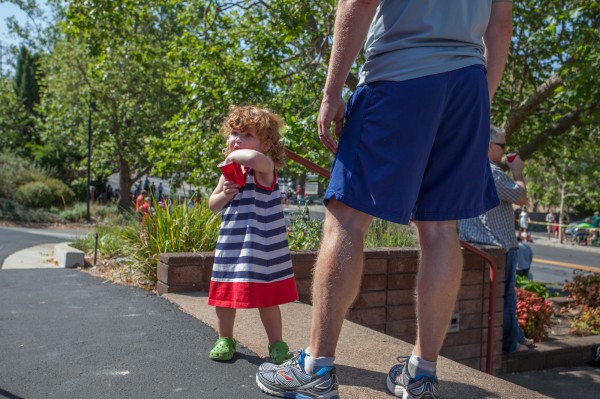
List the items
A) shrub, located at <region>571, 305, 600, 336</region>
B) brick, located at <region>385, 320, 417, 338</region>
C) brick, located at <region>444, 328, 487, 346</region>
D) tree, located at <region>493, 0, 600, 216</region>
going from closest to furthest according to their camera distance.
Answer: brick, located at <region>385, 320, 417, 338</region>
brick, located at <region>444, 328, 487, 346</region>
shrub, located at <region>571, 305, 600, 336</region>
tree, located at <region>493, 0, 600, 216</region>

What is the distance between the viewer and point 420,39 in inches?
97.9

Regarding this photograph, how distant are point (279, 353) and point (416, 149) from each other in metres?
1.33

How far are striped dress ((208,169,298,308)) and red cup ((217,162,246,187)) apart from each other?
0.24 feet

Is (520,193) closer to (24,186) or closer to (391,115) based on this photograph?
(391,115)

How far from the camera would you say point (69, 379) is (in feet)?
9.37

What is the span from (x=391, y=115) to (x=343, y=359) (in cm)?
142

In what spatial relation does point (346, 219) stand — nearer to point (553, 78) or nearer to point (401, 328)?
point (401, 328)

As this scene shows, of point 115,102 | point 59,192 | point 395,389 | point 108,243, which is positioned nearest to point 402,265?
point 395,389

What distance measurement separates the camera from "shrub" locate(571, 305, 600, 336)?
8055 millimetres

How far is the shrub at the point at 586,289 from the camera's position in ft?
29.7

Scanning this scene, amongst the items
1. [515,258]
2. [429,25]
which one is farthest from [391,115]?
[515,258]

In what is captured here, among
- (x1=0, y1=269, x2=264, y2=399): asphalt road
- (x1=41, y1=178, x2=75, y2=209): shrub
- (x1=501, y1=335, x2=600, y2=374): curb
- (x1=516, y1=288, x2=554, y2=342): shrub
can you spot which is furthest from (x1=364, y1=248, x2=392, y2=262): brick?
(x1=41, y1=178, x2=75, y2=209): shrub

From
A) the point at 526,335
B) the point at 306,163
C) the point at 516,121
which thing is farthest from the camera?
the point at 516,121

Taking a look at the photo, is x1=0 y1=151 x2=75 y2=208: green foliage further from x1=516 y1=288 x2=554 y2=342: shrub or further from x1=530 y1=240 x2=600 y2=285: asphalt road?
x1=516 y1=288 x2=554 y2=342: shrub
